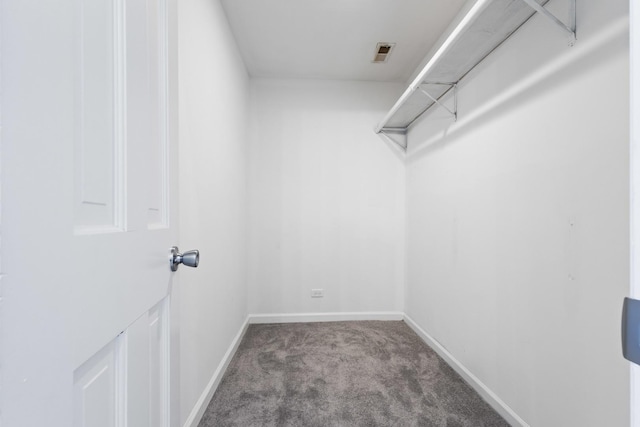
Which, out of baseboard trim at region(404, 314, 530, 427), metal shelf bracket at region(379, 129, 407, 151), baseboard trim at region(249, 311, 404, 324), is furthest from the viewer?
metal shelf bracket at region(379, 129, 407, 151)

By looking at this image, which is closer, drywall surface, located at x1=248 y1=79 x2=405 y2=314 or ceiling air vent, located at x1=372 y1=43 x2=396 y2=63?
ceiling air vent, located at x1=372 y1=43 x2=396 y2=63

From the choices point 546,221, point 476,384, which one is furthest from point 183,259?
point 476,384

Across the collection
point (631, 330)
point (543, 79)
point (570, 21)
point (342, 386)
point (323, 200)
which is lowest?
point (342, 386)

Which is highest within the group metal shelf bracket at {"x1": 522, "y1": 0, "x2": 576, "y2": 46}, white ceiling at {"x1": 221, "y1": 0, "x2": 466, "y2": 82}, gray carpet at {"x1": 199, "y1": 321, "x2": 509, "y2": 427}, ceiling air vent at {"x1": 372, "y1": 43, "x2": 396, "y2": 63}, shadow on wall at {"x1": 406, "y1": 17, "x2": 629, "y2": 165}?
white ceiling at {"x1": 221, "y1": 0, "x2": 466, "y2": 82}

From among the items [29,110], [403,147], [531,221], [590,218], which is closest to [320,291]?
A: [403,147]

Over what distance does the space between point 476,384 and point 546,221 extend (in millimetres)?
1186

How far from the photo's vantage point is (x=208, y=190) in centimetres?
182

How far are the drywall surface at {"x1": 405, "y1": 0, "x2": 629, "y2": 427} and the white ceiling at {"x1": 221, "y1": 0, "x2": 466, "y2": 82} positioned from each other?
70 centimetres

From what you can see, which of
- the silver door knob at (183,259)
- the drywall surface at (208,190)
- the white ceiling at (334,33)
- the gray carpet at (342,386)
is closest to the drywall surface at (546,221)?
the gray carpet at (342,386)

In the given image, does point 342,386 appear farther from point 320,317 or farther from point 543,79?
point 543,79

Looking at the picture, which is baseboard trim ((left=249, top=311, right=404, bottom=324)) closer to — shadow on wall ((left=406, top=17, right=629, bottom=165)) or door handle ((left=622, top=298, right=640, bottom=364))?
shadow on wall ((left=406, top=17, right=629, bottom=165))

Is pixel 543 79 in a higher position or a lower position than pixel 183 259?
higher

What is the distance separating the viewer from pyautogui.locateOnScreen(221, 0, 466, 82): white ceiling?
6.88 feet

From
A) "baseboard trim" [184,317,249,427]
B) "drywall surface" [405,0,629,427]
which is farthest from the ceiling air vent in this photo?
"baseboard trim" [184,317,249,427]
